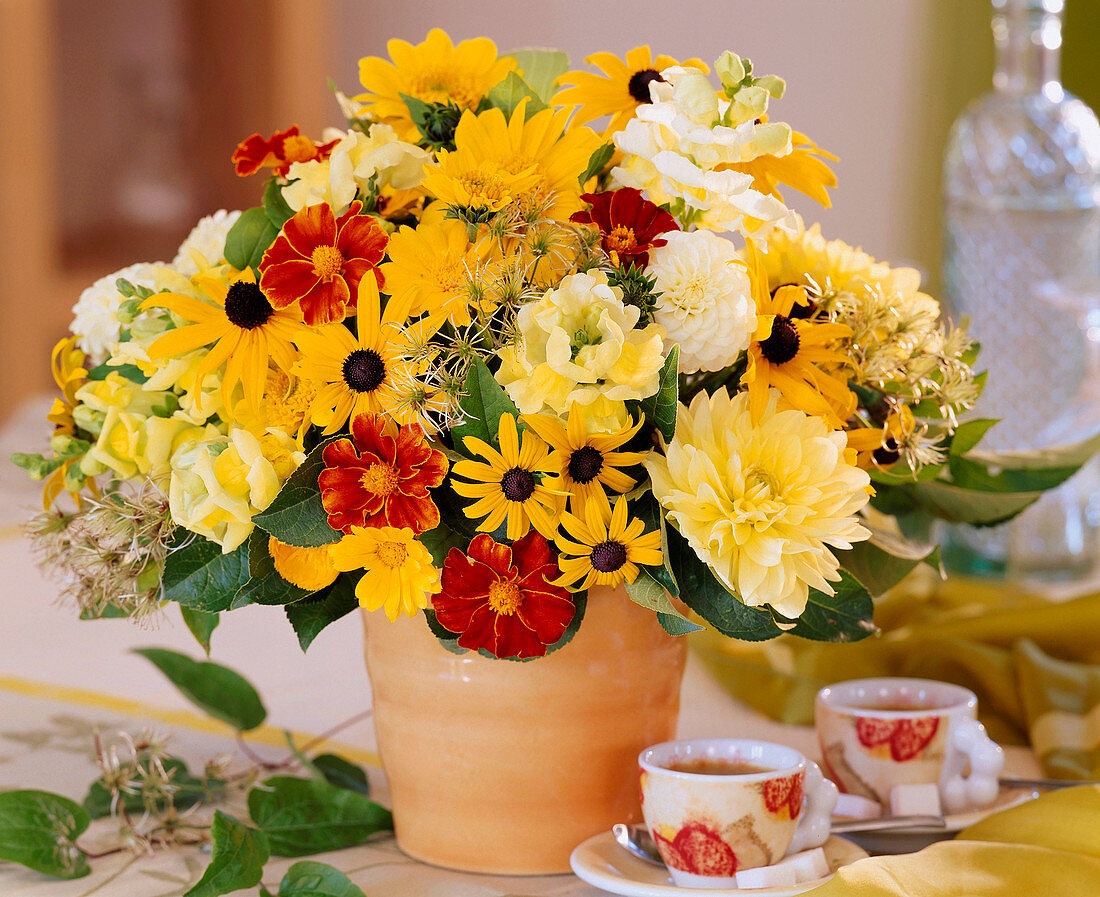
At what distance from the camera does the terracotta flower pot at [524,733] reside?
0.45 metres

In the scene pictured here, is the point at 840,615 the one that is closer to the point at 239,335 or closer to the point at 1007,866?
the point at 1007,866

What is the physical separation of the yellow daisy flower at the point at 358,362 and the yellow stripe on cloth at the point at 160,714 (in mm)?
277

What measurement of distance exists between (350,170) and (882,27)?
6.52 feet

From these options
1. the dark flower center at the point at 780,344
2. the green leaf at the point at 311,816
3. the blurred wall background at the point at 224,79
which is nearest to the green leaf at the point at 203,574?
the green leaf at the point at 311,816

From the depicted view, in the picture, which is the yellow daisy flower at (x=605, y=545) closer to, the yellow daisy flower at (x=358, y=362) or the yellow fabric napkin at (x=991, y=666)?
the yellow daisy flower at (x=358, y=362)

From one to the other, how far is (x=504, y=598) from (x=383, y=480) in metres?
0.06

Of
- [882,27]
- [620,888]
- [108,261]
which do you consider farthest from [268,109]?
[620,888]

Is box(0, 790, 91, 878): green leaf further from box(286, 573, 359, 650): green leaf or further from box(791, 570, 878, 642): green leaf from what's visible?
box(791, 570, 878, 642): green leaf

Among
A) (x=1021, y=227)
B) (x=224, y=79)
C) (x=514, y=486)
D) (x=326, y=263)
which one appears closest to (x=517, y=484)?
(x=514, y=486)

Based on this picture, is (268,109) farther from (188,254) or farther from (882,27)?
(188,254)

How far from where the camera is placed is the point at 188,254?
486 mm

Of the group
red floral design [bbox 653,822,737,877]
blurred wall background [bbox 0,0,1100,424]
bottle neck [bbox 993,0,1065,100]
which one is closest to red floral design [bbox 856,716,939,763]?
red floral design [bbox 653,822,737,877]

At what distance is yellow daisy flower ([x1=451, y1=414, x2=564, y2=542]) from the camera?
38 centimetres

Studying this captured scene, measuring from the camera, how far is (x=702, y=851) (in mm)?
413
